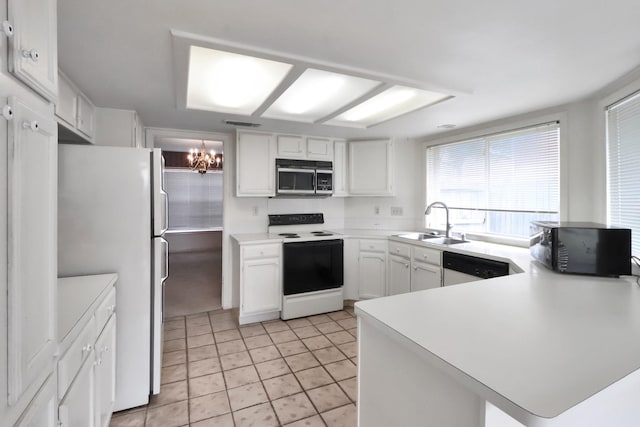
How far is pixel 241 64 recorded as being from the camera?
6.53 ft

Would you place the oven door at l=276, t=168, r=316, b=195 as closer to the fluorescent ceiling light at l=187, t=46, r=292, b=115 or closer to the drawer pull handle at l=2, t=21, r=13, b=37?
the fluorescent ceiling light at l=187, t=46, r=292, b=115

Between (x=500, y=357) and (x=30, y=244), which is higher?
(x=30, y=244)

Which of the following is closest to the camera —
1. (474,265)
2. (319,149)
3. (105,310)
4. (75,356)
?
(75,356)

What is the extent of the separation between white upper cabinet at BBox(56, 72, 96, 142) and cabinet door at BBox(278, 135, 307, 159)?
6.07 ft

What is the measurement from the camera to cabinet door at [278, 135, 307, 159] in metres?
3.77

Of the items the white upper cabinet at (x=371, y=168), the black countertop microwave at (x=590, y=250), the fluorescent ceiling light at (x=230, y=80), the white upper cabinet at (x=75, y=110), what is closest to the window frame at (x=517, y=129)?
the white upper cabinet at (x=371, y=168)

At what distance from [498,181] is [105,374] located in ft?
12.1

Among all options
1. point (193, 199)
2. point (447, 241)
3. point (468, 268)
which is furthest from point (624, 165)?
point (193, 199)

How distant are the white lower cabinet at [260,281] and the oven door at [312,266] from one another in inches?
4.2

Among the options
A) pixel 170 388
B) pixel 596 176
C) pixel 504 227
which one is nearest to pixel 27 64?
pixel 170 388

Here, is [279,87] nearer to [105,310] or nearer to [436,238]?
[105,310]

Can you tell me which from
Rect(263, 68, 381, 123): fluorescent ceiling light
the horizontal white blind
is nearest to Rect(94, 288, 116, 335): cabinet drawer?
Rect(263, 68, 381, 123): fluorescent ceiling light

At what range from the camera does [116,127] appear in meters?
2.73

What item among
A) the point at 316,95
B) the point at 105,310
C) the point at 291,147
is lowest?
the point at 105,310
